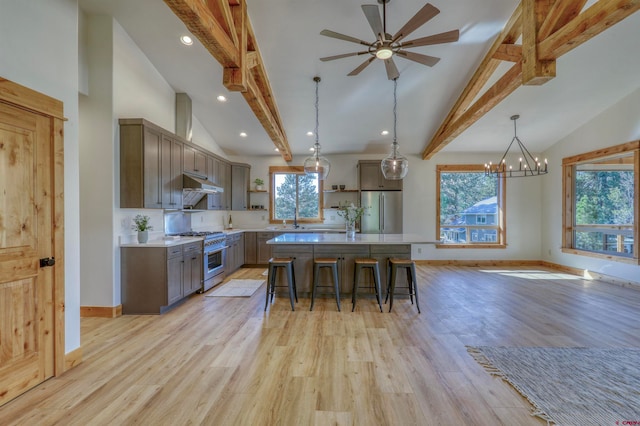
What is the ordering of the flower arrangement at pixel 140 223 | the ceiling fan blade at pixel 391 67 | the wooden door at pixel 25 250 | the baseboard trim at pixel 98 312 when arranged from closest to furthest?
the wooden door at pixel 25 250, the ceiling fan blade at pixel 391 67, the baseboard trim at pixel 98 312, the flower arrangement at pixel 140 223

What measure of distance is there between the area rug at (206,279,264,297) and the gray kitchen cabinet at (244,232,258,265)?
1164 millimetres

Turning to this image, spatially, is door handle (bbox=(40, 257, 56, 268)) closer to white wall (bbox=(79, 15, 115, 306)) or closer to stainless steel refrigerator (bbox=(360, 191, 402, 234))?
white wall (bbox=(79, 15, 115, 306))

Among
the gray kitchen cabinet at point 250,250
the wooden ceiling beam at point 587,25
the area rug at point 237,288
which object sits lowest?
the area rug at point 237,288

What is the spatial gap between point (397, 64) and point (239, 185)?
434cm

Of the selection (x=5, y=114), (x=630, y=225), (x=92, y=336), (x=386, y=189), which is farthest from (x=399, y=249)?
(x=630, y=225)

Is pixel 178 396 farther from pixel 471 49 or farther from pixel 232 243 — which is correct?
pixel 471 49

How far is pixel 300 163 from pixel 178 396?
5.91 m

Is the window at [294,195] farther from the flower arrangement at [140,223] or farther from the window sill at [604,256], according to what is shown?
the window sill at [604,256]

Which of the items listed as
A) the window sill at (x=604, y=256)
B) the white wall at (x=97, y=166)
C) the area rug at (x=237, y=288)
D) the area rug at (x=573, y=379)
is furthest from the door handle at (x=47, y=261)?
the window sill at (x=604, y=256)

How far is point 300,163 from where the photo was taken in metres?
7.29

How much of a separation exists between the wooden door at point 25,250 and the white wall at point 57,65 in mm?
164

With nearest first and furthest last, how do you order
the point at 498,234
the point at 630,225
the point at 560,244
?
the point at 630,225
the point at 560,244
the point at 498,234

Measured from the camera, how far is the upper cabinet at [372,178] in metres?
6.66

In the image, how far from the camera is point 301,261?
167 inches
